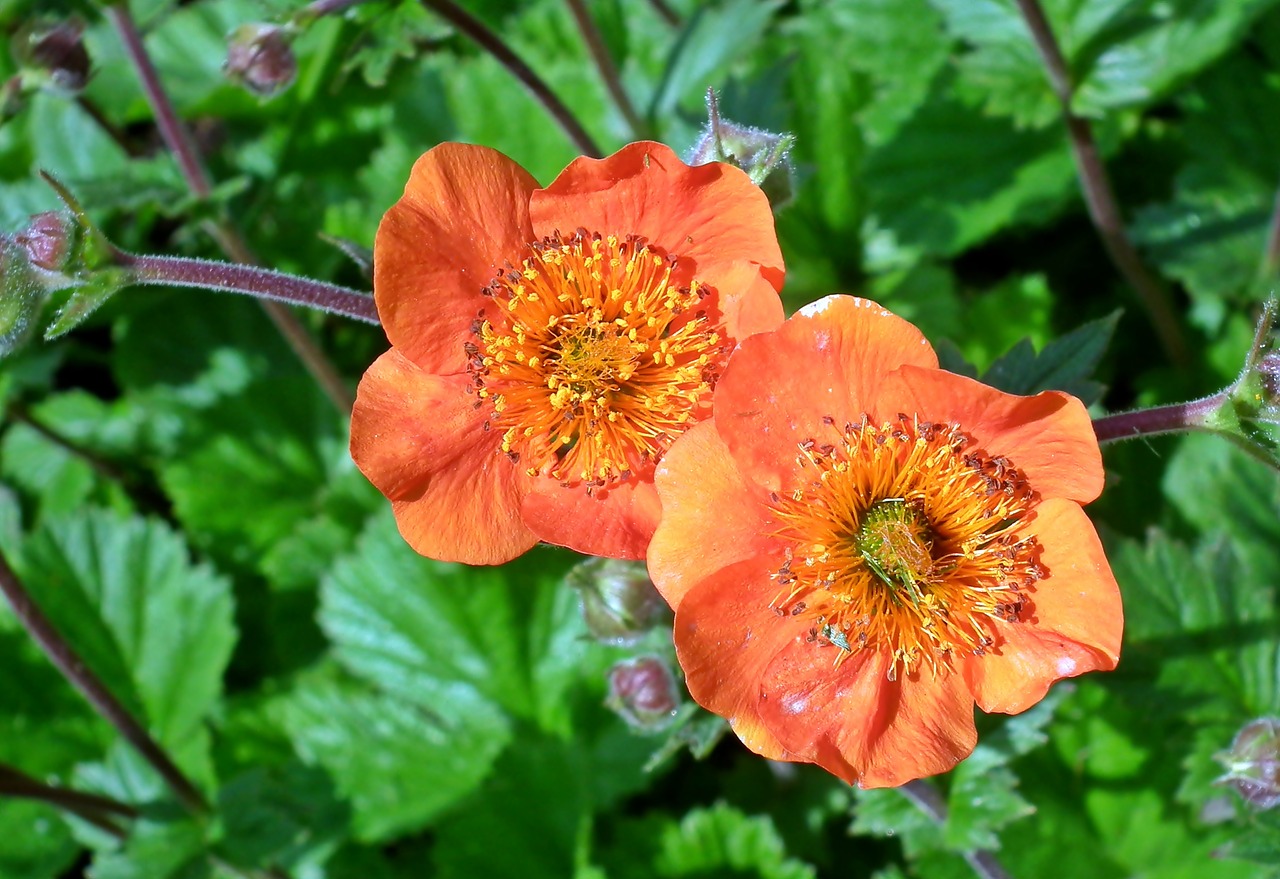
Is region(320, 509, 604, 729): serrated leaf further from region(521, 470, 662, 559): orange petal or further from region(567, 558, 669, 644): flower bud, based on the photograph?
region(521, 470, 662, 559): orange petal

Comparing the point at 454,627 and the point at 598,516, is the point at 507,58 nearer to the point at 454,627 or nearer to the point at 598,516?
the point at 598,516

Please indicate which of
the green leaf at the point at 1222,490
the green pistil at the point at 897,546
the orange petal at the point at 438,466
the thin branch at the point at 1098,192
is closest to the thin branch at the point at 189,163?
the orange petal at the point at 438,466

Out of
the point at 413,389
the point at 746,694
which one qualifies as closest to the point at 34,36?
the point at 413,389

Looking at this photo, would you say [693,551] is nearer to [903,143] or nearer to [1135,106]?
[903,143]

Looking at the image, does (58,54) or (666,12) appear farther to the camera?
(666,12)

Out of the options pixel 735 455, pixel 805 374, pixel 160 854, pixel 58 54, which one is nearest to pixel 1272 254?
pixel 805 374

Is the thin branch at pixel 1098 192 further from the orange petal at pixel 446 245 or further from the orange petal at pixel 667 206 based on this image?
the orange petal at pixel 446 245
